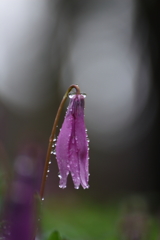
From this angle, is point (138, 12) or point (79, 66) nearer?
point (138, 12)

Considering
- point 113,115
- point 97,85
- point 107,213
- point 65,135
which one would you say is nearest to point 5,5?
point 97,85

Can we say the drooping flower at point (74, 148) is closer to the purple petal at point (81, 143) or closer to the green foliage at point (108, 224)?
the purple petal at point (81, 143)

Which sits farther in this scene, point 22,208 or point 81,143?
point 81,143

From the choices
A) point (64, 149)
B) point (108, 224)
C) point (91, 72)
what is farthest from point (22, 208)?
point (91, 72)

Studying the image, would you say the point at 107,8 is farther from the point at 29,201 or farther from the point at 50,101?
the point at 29,201

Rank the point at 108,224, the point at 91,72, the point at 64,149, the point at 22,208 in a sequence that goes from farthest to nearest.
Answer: the point at 91,72
the point at 108,224
the point at 64,149
the point at 22,208

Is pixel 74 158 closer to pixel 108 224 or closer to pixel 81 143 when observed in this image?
pixel 81 143
